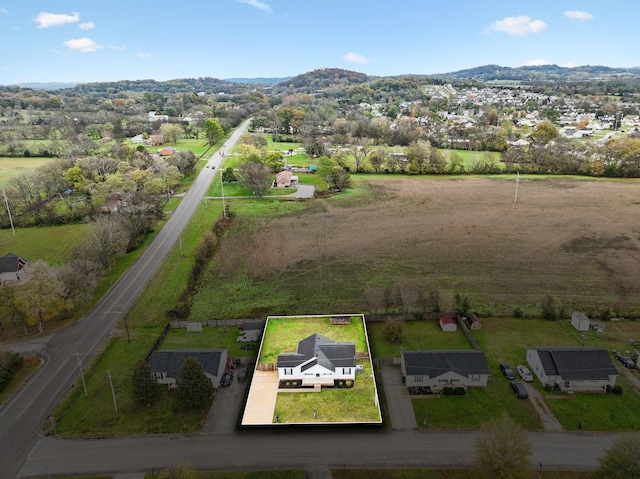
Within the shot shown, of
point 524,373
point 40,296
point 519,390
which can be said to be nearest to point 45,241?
Result: point 40,296

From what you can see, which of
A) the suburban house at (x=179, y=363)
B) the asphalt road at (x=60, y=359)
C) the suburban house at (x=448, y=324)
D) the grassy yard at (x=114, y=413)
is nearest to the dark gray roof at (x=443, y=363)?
the suburban house at (x=448, y=324)

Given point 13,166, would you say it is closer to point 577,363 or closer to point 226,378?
point 226,378

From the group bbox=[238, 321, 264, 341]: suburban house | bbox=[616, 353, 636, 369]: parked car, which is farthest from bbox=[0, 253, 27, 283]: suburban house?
bbox=[616, 353, 636, 369]: parked car

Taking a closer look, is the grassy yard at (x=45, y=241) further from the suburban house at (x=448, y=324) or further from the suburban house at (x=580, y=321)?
the suburban house at (x=580, y=321)

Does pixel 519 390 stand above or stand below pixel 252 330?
below

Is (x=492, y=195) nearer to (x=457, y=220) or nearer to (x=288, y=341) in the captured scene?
(x=457, y=220)

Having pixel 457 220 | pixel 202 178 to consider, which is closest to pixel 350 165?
pixel 202 178

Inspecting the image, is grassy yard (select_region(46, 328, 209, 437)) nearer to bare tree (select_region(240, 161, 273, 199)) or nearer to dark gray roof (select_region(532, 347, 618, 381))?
dark gray roof (select_region(532, 347, 618, 381))

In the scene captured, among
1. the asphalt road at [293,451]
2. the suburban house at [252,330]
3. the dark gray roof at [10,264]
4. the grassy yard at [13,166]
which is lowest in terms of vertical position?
the asphalt road at [293,451]
